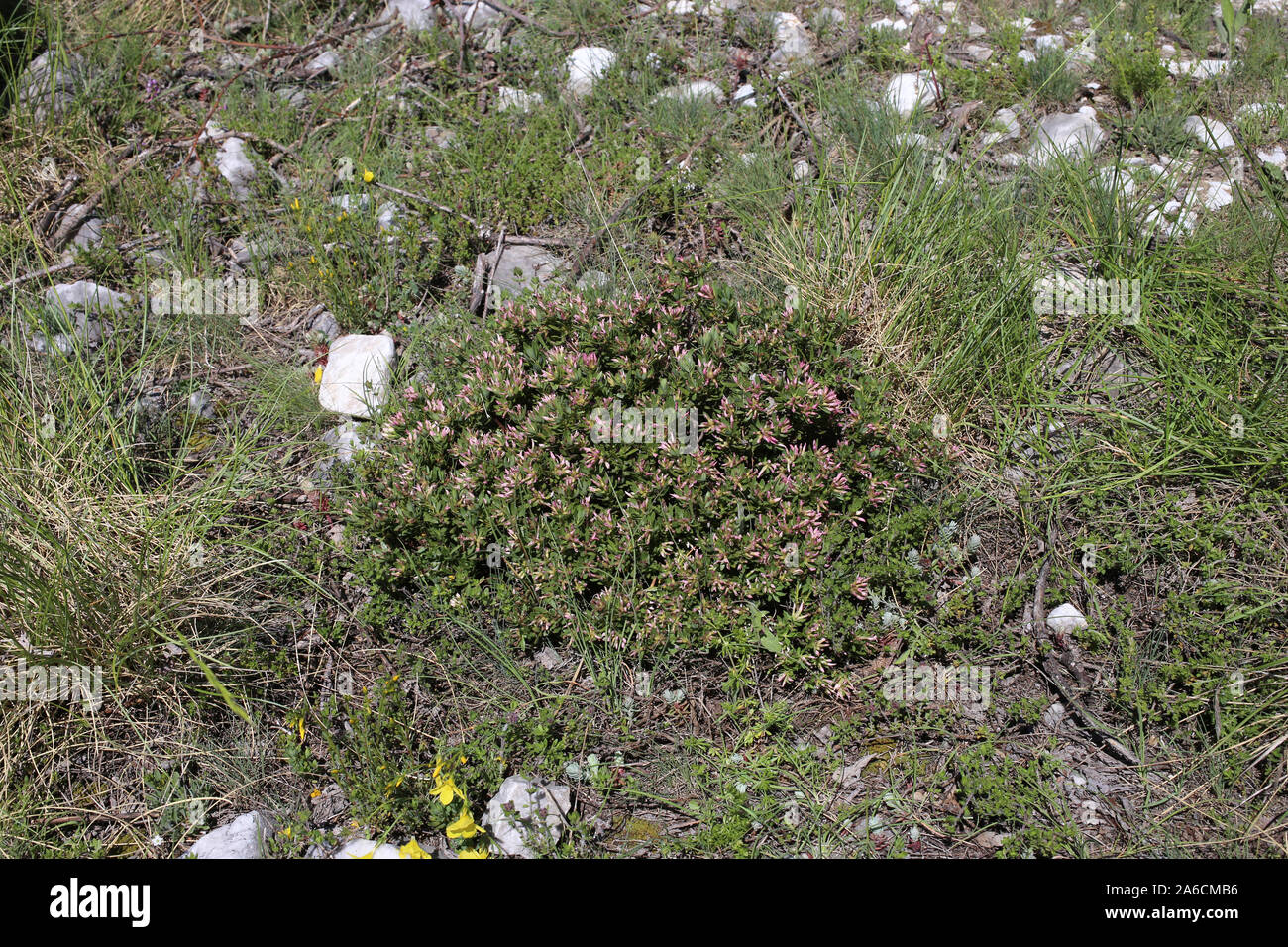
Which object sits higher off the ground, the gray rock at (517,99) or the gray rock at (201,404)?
the gray rock at (517,99)

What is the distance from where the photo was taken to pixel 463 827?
98.7 inches

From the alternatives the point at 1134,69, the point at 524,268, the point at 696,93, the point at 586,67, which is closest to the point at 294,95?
the point at 586,67

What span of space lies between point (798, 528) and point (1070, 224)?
218cm

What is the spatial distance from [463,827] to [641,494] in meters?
1.25

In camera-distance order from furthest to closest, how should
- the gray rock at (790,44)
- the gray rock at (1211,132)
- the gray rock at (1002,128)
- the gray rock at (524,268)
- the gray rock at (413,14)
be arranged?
the gray rock at (413,14)
the gray rock at (790,44)
the gray rock at (1002,128)
the gray rock at (1211,132)
the gray rock at (524,268)

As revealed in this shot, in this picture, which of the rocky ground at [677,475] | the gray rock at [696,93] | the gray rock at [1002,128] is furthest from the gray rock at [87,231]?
the gray rock at [1002,128]

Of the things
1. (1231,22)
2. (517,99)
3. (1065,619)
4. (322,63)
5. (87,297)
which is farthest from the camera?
(322,63)

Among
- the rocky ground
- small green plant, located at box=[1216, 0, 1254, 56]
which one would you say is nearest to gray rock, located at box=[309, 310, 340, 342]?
the rocky ground

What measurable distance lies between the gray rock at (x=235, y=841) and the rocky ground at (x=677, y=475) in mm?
12

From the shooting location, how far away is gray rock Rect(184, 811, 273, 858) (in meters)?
2.63

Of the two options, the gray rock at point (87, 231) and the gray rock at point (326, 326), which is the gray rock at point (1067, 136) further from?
the gray rock at point (87, 231)

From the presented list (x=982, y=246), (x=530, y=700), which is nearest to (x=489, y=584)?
(x=530, y=700)

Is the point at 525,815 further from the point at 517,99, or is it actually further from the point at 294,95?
the point at 294,95

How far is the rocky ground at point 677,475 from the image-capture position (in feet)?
9.02
